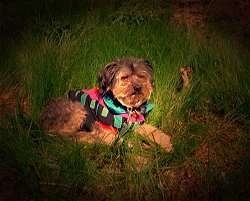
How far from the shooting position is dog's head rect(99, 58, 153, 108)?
3.50 metres

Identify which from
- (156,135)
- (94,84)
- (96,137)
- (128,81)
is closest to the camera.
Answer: (128,81)

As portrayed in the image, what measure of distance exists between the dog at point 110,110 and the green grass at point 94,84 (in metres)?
0.08

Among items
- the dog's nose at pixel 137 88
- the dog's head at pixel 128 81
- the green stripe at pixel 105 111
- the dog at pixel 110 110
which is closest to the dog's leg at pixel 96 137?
the dog at pixel 110 110

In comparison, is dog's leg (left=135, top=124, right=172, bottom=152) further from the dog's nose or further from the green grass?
the dog's nose

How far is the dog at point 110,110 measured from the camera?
139 inches

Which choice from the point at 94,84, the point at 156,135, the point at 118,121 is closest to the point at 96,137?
the point at 118,121

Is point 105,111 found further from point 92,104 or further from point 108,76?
point 108,76

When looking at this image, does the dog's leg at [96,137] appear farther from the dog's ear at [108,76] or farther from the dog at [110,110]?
the dog's ear at [108,76]

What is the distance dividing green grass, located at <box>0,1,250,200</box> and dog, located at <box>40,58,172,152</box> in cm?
8

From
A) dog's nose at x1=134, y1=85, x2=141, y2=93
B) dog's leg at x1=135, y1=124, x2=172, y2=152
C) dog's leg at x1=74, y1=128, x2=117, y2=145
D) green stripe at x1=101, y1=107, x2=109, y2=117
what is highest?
dog's nose at x1=134, y1=85, x2=141, y2=93

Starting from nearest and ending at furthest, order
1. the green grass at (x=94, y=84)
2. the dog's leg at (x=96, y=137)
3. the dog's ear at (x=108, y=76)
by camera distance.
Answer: the green grass at (x=94, y=84)
the dog's ear at (x=108, y=76)
the dog's leg at (x=96, y=137)

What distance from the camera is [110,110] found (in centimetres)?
367

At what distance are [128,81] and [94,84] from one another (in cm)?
83

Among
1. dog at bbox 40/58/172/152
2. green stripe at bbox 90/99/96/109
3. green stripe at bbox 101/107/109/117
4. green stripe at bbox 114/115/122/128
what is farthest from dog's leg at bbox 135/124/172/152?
green stripe at bbox 90/99/96/109
